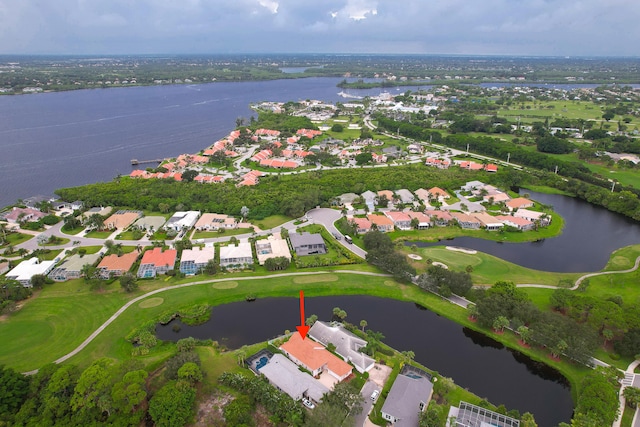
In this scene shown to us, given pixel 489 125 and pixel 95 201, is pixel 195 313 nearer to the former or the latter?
pixel 95 201

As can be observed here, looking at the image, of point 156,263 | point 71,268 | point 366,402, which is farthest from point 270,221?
point 366,402

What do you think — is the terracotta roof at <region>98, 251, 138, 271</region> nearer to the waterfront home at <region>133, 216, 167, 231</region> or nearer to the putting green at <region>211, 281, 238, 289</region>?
the waterfront home at <region>133, 216, 167, 231</region>

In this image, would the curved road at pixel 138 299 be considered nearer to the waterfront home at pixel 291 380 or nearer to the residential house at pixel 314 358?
the residential house at pixel 314 358

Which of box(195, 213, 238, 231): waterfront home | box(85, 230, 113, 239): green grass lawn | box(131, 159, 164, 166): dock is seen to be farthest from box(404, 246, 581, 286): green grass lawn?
box(131, 159, 164, 166): dock

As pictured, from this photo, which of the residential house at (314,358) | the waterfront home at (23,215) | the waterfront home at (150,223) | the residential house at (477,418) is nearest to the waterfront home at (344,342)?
the residential house at (314,358)

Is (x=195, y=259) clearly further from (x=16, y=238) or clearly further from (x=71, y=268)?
(x=16, y=238)

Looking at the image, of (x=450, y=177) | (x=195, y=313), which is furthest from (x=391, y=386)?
(x=450, y=177)
